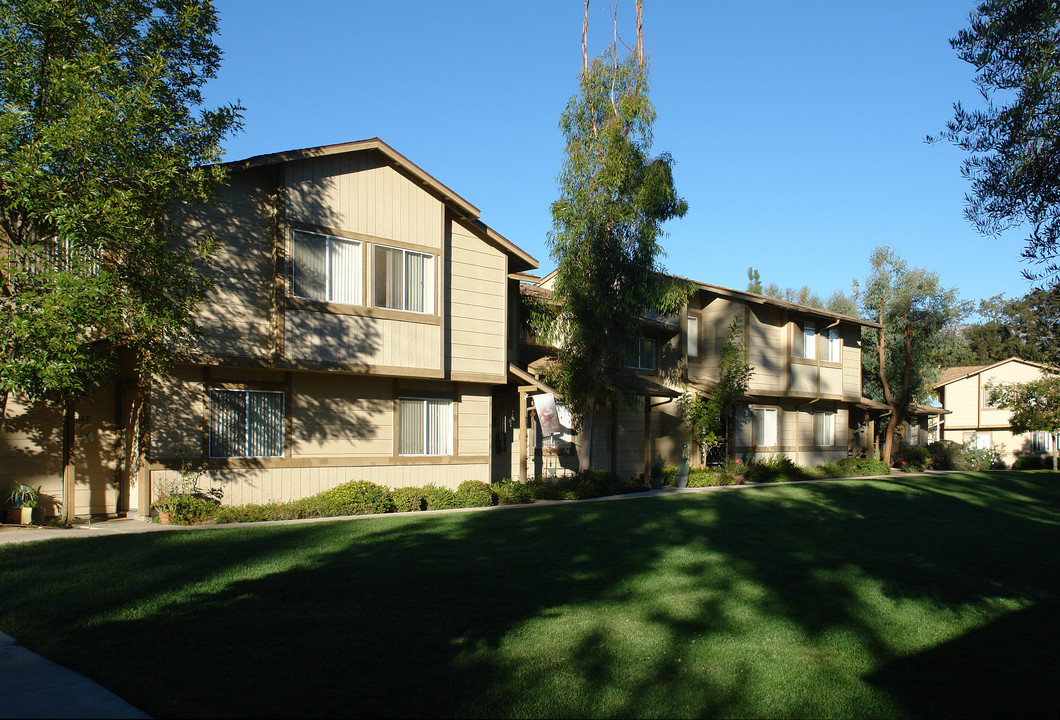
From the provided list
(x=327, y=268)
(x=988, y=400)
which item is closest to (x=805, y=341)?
(x=988, y=400)

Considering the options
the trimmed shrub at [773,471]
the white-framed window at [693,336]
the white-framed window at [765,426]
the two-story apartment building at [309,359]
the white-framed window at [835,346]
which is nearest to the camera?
the two-story apartment building at [309,359]

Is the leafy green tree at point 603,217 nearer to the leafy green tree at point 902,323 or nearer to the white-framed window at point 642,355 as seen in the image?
the white-framed window at point 642,355

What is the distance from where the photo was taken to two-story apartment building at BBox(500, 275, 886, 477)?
79.5ft

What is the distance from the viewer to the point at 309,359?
16172mm

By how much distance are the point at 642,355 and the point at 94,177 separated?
17649 millimetres

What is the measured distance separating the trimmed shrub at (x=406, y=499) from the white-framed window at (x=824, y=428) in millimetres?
20981

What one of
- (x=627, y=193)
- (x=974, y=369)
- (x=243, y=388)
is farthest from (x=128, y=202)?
(x=974, y=369)

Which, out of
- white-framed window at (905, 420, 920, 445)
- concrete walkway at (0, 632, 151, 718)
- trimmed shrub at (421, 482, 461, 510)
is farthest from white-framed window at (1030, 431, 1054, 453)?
concrete walkway at (0, 632, 151, 718)

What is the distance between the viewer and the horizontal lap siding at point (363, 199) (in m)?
16.5

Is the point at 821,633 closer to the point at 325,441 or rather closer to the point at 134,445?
the point at 325,441

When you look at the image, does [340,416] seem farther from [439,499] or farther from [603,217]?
[603,217]

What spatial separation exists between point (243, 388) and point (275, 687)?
1115 centimetres

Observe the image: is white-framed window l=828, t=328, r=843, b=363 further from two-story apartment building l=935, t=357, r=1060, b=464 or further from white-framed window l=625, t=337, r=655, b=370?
two-story apartment building l=935, t=357, r=1060, b=464

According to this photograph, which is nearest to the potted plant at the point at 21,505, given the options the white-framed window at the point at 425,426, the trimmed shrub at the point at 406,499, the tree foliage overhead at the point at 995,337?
the trimmed shrub at the point at 406,499
